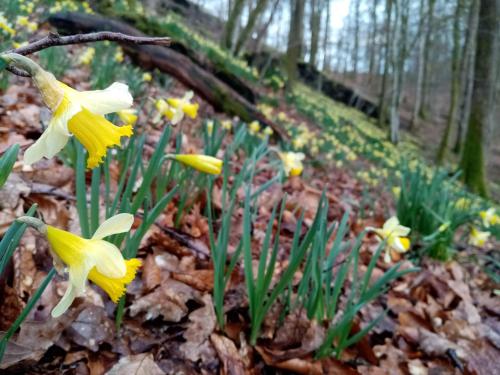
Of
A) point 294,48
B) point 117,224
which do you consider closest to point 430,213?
point 117,224

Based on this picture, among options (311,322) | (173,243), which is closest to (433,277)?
(311,322)

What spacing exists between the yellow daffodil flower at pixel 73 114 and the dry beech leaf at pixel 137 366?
0.60m

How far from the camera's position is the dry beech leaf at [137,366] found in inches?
40.7

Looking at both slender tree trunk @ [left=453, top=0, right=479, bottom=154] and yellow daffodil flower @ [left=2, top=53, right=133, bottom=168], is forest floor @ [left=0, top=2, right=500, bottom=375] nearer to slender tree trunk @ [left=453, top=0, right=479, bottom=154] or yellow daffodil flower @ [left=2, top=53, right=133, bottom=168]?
yellow daffodil flower @ [left=2, top=53, right=133, bottom=168]

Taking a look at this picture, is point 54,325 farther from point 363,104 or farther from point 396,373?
point 363,104

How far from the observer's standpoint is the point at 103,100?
0.66 meters

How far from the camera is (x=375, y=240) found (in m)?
2.96

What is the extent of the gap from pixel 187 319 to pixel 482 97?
952cm

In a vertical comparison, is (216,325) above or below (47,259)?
below

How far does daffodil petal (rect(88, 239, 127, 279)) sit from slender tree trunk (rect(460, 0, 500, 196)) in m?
9.32

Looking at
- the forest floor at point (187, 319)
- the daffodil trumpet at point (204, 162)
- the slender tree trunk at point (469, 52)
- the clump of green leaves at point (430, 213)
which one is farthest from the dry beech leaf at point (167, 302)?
the slender tree trunk at point (469, 52)

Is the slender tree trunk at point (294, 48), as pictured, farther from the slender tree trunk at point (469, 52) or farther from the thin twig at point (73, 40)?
the thin twig at point (73, 40)

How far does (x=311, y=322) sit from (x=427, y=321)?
725mm

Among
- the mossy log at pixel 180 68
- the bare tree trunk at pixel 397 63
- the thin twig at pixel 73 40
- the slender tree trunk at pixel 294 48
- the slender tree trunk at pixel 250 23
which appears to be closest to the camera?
the thin twig at pixel 73 40
